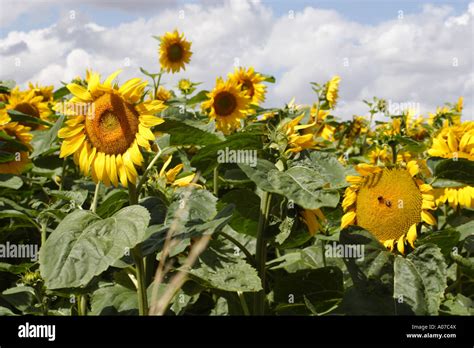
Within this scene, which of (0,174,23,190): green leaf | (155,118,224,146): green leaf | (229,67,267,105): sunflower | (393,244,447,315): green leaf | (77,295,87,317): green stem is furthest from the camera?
(229,67,267,105): sunflower

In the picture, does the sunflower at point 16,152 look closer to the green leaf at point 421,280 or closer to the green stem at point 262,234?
the green stem at point 262,234

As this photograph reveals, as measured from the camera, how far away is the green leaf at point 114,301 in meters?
2.61

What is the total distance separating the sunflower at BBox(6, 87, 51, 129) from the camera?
5547 mm

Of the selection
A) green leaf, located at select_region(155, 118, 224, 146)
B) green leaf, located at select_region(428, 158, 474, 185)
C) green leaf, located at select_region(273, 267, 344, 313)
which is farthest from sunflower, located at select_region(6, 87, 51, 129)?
green leaf, located at select_region(428, 158, 474, 185)

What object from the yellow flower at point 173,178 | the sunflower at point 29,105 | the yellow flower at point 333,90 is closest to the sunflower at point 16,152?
the sunflower at point 29,105

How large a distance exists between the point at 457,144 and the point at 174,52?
4.50 m

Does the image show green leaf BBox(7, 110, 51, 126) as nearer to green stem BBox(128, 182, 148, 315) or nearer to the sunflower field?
the sunflower field

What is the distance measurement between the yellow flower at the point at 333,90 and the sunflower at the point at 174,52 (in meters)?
1.63

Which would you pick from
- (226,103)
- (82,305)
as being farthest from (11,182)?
(226,103)

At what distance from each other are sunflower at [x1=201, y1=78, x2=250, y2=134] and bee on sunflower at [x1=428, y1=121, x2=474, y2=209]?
92.3 inches

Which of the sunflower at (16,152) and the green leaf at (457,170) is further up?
the sunflower at (16,152)

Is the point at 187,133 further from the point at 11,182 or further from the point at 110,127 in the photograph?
the point at 11,182

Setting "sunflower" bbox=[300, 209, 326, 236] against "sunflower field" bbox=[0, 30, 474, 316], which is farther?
"sunflower" bbox=[300, 209, 326, 236]

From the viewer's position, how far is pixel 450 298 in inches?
108
